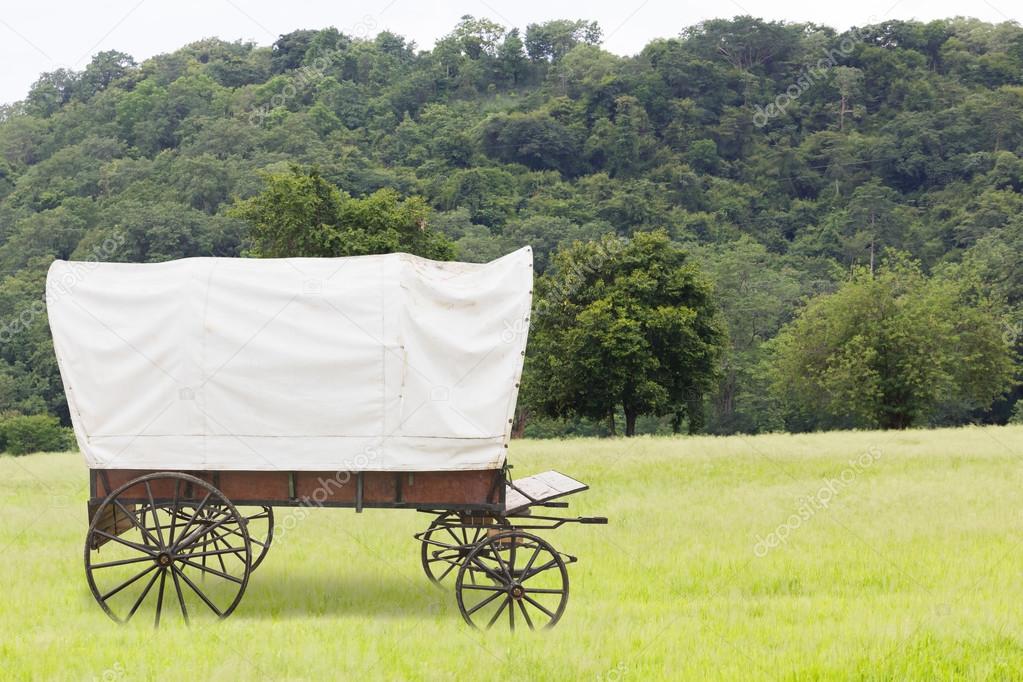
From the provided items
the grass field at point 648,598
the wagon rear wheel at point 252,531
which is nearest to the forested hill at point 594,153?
the grass field at point 648,598

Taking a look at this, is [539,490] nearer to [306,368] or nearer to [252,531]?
[306,368]

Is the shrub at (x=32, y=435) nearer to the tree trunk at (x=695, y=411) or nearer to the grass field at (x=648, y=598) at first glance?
the tree trunk at (x=695, y=411)

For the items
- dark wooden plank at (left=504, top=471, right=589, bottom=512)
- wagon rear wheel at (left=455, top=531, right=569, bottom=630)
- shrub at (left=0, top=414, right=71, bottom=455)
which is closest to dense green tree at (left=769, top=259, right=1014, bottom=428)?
dark wooden plank at (left=504, top=471, right=589, bottom=512)

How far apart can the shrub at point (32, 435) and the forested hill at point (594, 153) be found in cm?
502

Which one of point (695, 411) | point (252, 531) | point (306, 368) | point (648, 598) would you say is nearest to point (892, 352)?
point (695, 411)

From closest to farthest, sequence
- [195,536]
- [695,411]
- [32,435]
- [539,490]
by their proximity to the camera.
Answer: [195,536] < [539,490] < [695,411] < [32,435]

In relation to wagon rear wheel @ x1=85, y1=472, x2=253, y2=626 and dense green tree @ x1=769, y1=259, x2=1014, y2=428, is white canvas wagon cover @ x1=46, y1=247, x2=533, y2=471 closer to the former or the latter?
wagon rear wheel @ x1=85, y1=472, x2=253, y2=626

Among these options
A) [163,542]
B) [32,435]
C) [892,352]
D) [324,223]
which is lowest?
[32,435]

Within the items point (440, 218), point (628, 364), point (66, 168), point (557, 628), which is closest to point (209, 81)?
point (66, 168)

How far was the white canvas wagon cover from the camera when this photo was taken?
11.3 m

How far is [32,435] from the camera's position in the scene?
68938 mm

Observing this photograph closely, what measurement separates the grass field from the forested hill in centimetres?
4393

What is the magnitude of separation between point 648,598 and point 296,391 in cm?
483

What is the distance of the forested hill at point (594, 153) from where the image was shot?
89.2 m
